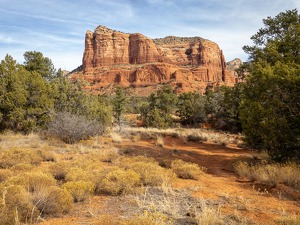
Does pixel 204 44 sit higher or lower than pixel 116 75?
higher

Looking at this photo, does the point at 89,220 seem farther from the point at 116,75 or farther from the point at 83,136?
the point at 116,75

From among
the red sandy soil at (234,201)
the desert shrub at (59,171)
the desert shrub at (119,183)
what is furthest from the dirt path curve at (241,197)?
the desert shrub at (59,171)

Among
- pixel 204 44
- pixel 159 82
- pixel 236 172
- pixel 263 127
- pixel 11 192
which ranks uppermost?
pixel 204 44

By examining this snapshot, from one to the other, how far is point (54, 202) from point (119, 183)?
1.89 meters

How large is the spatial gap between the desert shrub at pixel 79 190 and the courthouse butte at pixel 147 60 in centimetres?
10525

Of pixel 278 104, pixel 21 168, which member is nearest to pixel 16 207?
pixel 21 168

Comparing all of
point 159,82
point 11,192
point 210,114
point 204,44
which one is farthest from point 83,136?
point 204,44

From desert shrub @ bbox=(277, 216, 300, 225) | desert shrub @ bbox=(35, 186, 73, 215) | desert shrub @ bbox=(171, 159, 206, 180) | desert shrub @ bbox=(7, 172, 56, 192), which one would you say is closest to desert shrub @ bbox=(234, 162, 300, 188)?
desert shrub @ bbox=(171, 159, 206, 180)

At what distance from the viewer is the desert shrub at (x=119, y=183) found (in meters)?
6.42

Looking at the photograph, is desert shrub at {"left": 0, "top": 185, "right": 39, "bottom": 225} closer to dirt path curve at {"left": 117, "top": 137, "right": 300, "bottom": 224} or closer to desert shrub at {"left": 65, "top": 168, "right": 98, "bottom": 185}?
desert shrub at {"left": 65, "top": 168, "right": 98, "bottom": 185}

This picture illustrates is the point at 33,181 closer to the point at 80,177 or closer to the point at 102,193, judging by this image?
the point at 80,177

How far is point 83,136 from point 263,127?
10.3 m

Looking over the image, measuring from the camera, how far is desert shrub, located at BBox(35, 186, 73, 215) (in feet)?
16.3

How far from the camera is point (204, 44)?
13338cm
